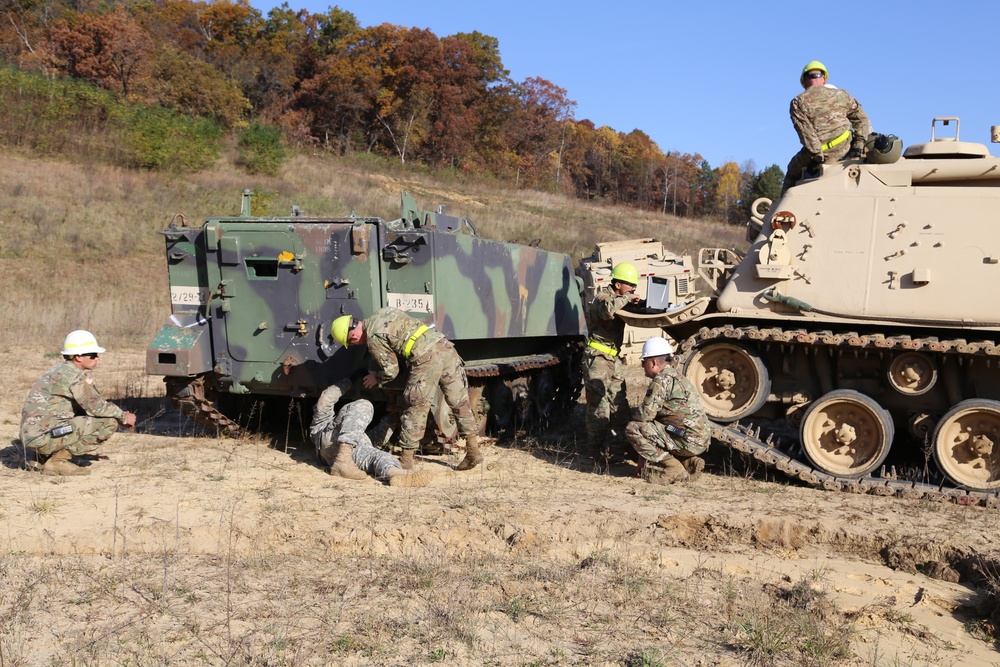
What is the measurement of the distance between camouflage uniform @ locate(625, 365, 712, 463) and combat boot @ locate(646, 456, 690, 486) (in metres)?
0.08

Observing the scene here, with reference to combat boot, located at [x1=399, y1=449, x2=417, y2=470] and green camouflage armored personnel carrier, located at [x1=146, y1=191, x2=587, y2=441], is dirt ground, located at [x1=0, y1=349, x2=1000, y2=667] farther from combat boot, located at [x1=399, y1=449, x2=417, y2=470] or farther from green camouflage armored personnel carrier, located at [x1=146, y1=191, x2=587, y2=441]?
green camouflage armored personnel carrier, located at [x1=146, y1=191, x2=587, y2=441]

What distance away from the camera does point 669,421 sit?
26.4 ft

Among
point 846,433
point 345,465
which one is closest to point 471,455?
point 345,465

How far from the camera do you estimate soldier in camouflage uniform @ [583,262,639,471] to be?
887 cm

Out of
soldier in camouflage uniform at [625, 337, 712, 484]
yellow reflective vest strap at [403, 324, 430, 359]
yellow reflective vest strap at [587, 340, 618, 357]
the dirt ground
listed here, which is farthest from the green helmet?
yellow reflective vest strap at [403, 324, 430, 359]

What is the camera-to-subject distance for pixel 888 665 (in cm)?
445

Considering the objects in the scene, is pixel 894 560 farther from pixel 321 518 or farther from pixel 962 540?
pixel 321 518

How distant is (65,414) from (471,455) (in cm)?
344

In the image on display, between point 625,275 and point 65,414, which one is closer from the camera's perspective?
point 65,414

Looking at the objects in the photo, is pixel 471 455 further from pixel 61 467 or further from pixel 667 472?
pixel 61 467

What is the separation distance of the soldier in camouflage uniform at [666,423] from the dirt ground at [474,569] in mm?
241

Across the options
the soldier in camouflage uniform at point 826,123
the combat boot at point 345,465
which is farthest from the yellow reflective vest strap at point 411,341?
Answer: the soldier in camouflage uniform at point 826,123

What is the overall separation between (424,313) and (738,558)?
364 centimetres

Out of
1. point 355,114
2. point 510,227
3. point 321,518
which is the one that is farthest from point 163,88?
point 321,518
